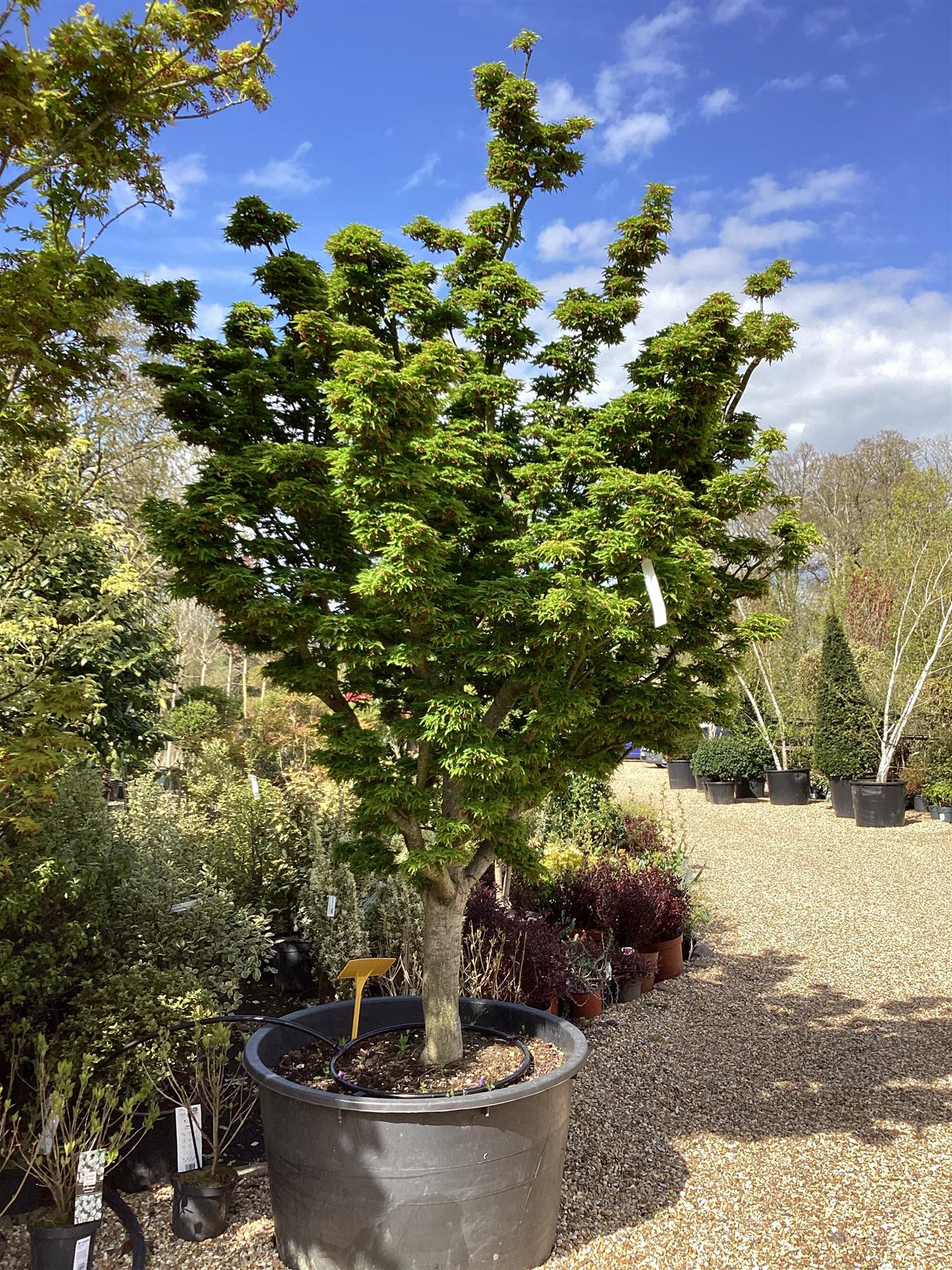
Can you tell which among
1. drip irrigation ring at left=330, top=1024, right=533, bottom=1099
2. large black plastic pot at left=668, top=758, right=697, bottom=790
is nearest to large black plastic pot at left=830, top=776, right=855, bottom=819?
large black plastic pot at left=668, top=758, right=697, bottom=790

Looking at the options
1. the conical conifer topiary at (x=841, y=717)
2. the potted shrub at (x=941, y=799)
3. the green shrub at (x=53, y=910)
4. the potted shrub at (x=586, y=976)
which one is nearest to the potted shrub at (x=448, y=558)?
the green shrub at (x=53, y=910)

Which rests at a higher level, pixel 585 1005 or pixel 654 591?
pixel 654 591

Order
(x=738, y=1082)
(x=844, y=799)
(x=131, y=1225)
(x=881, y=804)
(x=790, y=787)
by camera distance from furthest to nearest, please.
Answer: (x=790, y=787)
(x=844, y=799)
(x=881, y=804)
(x=738, y=1082)
(x=131, y=1225)

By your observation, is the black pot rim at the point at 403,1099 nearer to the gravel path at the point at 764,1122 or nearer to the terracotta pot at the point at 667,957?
the gravel path at the point at 764,1122

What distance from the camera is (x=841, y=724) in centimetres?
1373

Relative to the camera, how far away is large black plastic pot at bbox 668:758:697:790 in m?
17.7

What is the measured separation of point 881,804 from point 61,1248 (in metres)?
11.8

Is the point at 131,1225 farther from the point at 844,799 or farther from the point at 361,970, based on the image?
the point at 844,799

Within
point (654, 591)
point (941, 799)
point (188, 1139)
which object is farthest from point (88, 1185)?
point (941, 799)

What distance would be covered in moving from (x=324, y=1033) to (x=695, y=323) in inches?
116

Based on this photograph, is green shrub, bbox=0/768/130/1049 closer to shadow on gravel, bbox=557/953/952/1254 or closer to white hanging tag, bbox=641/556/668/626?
shadow on gravel, bbox=557/953/952/1254

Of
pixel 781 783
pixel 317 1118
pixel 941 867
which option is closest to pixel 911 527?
pixel 781 783

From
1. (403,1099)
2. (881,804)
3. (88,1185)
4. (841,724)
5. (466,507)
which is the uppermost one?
(466,507)

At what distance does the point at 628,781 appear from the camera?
18312 millimetres
